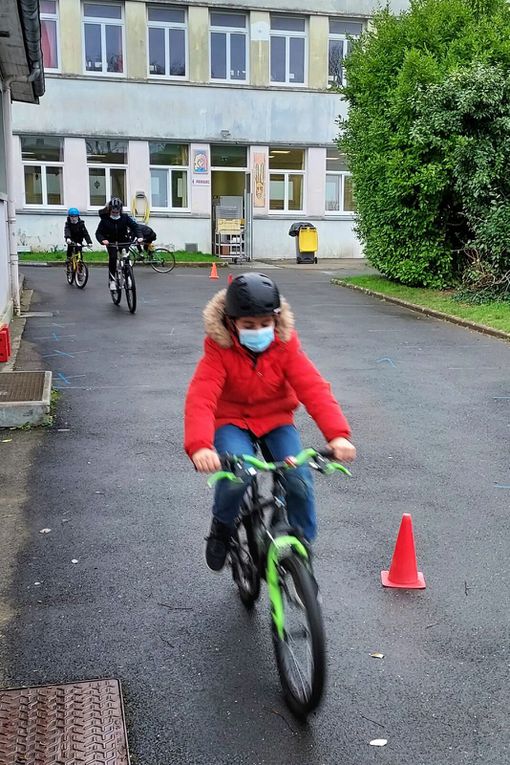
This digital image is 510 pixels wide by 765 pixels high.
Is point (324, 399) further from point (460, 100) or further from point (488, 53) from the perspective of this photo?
point (488, 53)

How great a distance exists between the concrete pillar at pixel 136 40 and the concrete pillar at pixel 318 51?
236 inches

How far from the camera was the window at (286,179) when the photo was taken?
30.4 metres

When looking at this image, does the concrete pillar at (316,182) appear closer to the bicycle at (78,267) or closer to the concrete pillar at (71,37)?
the concrete pillar at (71,37)

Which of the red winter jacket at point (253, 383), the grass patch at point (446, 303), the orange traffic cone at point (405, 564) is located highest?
the red winter jacket at point (253, 383)

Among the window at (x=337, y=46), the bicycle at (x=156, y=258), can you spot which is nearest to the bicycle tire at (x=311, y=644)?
the bicycle at (x=156, y=258)

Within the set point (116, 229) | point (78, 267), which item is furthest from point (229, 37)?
point (116, 229)

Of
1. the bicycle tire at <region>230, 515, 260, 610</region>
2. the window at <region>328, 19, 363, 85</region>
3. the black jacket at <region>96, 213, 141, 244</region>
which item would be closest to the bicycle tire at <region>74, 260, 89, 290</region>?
the black jacket at <region>96, 213, 141, 244</region>

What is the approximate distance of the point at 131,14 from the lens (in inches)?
1093

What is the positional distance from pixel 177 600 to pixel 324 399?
140 centimetres

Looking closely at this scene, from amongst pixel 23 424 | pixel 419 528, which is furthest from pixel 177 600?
pixel 23 424

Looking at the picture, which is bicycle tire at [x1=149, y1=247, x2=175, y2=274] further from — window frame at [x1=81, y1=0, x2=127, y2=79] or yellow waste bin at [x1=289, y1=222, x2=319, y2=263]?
window frame at [x1=81, y1=0, x2=127, y2=79]

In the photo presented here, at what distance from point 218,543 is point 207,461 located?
2.72 ft

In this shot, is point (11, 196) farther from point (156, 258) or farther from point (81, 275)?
point (156, 258)

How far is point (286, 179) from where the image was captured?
3050cm
